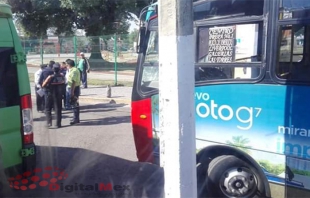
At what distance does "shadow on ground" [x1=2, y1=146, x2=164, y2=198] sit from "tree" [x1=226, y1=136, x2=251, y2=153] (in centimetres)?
144

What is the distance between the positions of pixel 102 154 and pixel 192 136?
483cm

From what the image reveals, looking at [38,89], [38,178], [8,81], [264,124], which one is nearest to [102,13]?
[38,89]

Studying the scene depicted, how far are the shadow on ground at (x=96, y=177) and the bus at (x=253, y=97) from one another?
1.09 meters

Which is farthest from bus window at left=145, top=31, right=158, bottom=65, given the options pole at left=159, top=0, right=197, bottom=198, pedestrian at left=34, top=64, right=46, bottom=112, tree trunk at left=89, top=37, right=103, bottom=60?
tree trunk at left=89, top=37, right=103, bottom=60

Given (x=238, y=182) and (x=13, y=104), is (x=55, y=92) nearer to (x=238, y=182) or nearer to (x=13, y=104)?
(x=13, y=104)

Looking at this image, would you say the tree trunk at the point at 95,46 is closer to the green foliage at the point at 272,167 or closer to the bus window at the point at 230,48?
the bus window at the point at 230,48

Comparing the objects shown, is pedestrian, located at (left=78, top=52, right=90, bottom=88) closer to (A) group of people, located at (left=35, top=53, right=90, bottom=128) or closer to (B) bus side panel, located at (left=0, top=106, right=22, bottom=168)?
(A) group of people, located at (left=35, top=53, right=90, bottom=128)

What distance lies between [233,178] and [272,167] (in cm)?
56

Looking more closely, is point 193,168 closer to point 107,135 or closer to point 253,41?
point 253,41

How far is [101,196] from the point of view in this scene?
5734 mm

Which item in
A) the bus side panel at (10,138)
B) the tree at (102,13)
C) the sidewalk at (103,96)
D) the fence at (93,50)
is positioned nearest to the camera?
the bus side panel at (10,138)

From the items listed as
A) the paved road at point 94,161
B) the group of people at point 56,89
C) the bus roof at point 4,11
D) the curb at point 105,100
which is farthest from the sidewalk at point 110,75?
the bus roof at point 4,11

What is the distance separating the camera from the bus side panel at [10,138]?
485 cm

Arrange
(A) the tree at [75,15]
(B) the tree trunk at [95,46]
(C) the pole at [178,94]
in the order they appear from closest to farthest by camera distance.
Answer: (C) the pole at [178,94] → (B) the tree trunk at [95,46] → (A) the tree at [75,15]
